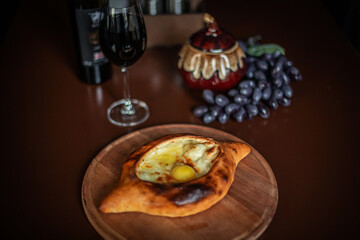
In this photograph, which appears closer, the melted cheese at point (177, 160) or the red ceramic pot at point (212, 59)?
the melted cheese at point (177, 160)

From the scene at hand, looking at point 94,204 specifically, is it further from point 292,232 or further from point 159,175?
point 292,232

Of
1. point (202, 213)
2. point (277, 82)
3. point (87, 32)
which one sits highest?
point (87, 32)

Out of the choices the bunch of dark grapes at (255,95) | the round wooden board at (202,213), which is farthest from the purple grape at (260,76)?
the round wooden board at (202,213)

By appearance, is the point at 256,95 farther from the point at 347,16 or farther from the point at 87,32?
the point at 347,16

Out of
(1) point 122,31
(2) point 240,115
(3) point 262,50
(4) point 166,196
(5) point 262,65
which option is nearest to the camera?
(4) point 166,196

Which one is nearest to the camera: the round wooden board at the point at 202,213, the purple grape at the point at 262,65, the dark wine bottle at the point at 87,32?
the round wooden board at the point at 202,213

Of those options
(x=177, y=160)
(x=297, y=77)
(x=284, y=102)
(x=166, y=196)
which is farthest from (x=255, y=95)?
(x=166, y=196)

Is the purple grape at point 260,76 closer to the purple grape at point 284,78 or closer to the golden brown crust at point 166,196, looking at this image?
the purple grape at point 284,78
